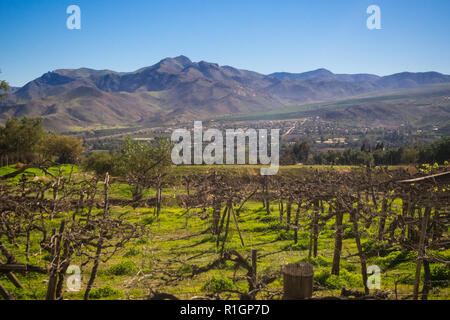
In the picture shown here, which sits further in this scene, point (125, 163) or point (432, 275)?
point (125, 163)

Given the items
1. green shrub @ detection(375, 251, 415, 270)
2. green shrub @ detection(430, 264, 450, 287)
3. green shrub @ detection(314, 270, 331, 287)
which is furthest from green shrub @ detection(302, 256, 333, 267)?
green shrub @ detection(430, 264, 450, 287)

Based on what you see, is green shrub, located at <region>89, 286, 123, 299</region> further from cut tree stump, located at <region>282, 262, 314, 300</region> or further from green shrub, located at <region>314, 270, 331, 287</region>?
cut tree stump, located at <region>282, 262, 314, 300</region>

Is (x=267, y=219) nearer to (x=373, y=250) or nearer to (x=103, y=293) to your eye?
(x=373, y=250)

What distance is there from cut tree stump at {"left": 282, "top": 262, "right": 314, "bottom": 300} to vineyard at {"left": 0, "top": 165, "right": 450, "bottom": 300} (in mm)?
451

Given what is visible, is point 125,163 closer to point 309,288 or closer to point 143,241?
point 143,241

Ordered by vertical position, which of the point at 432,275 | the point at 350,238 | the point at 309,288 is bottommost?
the point at 350,238

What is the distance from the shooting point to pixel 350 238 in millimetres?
17125

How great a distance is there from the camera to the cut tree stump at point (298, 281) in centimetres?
401

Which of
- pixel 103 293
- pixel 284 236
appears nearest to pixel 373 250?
pixel 284 236

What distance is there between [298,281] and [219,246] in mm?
11752

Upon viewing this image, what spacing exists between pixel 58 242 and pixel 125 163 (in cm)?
2942
